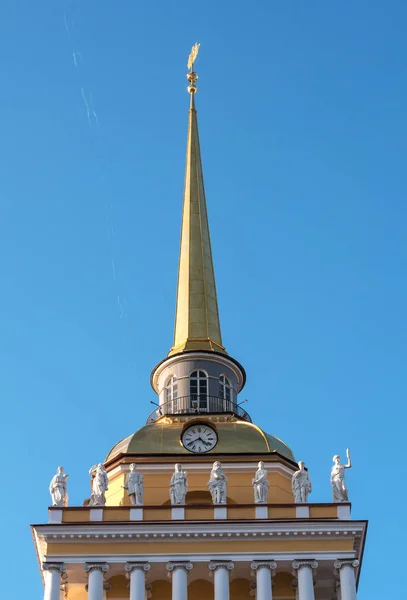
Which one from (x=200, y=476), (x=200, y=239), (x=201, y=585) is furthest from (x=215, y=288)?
(x=201, y=585)

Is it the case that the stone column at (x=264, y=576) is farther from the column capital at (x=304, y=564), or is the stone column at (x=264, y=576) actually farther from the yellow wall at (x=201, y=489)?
the yellow wall at (x=201, y=489)

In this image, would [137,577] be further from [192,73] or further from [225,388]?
[192,73]

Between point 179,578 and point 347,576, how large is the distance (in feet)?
14.5

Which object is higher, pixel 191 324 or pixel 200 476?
pixel 191 324

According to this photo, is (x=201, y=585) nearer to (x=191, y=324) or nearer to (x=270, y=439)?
(x=270, y=439)

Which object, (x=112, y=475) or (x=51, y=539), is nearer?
(x=51, y=539)

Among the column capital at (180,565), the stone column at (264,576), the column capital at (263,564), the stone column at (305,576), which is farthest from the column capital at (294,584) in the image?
the column capital at (180,565)

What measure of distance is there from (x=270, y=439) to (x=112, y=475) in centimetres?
478

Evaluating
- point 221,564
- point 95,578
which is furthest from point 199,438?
point 95,578

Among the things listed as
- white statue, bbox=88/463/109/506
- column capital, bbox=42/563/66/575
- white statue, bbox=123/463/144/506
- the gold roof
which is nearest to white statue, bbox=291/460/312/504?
the gold roof

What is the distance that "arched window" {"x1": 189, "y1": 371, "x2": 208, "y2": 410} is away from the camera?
50438mm

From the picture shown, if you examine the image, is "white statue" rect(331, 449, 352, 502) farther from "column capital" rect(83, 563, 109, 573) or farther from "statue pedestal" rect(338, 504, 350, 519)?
"column capital" rect(83, 563, 109, 573)

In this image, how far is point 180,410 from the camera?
5028 cm

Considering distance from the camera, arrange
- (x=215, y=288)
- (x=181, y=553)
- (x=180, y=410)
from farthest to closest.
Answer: (x=215, y=288) < (x=180, y=410) < (x=181, y=553)
